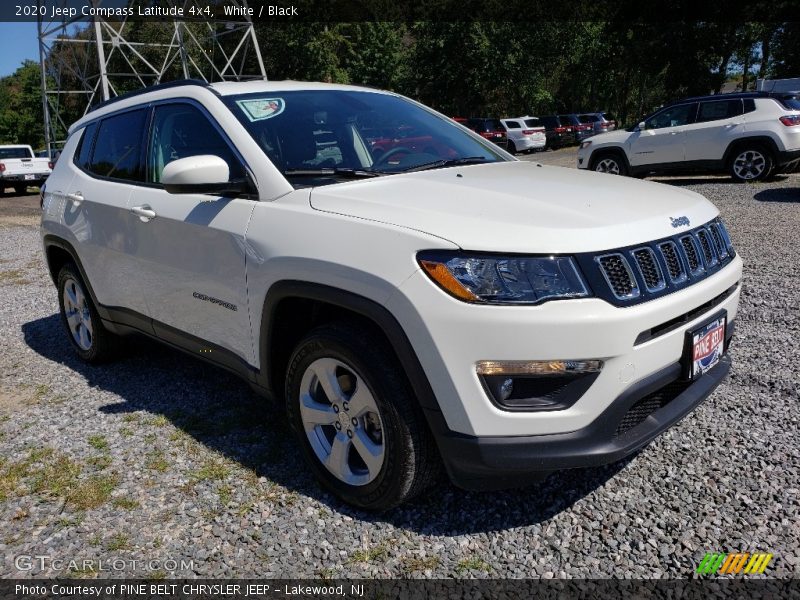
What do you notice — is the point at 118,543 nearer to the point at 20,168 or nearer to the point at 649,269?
the point at 649,269

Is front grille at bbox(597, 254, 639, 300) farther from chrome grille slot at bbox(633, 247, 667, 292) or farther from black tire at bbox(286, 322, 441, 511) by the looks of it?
black tire at bbox(286, 322, 441, 511)

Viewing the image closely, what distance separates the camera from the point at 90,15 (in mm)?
21484

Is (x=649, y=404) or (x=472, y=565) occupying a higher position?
(x=649, y=404)

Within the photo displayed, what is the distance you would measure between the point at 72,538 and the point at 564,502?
2054mm

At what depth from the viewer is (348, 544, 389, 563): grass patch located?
2566mm

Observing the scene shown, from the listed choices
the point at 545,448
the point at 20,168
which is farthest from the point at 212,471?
the point at 20,168

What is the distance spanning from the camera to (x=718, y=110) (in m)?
12.7

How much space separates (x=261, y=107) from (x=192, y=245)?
30.1 inches

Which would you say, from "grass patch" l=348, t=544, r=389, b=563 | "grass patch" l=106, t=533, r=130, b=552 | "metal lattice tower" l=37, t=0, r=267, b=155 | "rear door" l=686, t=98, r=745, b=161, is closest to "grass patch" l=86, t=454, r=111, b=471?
"grass patch" l=106, t=533, r=130, b=552

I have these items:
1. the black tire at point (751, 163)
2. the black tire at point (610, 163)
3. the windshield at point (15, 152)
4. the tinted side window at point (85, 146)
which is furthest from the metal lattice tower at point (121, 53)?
the tinted side window at point (85, 146)

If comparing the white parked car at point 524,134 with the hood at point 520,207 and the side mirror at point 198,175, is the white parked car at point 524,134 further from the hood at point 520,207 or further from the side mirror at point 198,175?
the side mirror at point 198,175

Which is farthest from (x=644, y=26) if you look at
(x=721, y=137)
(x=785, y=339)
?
(x=785, y=339)

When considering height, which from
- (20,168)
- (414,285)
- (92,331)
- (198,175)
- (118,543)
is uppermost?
(20,168)

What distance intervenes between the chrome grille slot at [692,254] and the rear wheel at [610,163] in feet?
39.2
